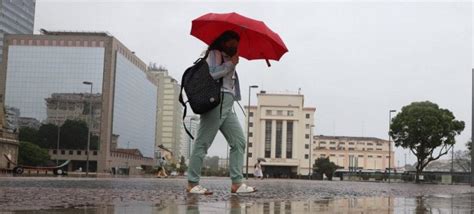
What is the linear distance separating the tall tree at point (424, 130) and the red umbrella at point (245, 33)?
4327 centimetres

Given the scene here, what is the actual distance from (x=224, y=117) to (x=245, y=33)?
1.07 meters

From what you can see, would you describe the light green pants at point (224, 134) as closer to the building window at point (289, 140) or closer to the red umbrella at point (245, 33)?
the red umbrella at point (245, 33)

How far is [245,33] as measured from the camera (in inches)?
262

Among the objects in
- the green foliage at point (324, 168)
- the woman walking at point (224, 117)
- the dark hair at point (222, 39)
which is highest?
the dark hair at point (222, 39)

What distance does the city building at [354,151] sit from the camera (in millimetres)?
148250

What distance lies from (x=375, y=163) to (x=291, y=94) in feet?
138

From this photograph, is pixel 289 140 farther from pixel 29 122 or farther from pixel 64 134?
pixel 29 122

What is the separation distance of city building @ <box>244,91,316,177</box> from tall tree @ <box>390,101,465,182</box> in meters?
67.7

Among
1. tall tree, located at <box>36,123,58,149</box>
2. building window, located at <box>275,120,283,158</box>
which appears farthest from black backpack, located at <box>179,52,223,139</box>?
building window, located at <box>275,120,283,158</box>

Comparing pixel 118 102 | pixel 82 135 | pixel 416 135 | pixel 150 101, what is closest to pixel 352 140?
pixel 150 101

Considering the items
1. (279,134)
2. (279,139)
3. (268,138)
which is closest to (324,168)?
(279,139)

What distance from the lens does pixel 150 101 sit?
146000 mm

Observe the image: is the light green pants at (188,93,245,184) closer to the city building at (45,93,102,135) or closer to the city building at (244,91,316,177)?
the city building at (45,93,102,135)

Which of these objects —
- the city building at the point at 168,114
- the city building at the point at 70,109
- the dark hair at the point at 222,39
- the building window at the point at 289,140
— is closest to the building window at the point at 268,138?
the building window at the point at 289,140
